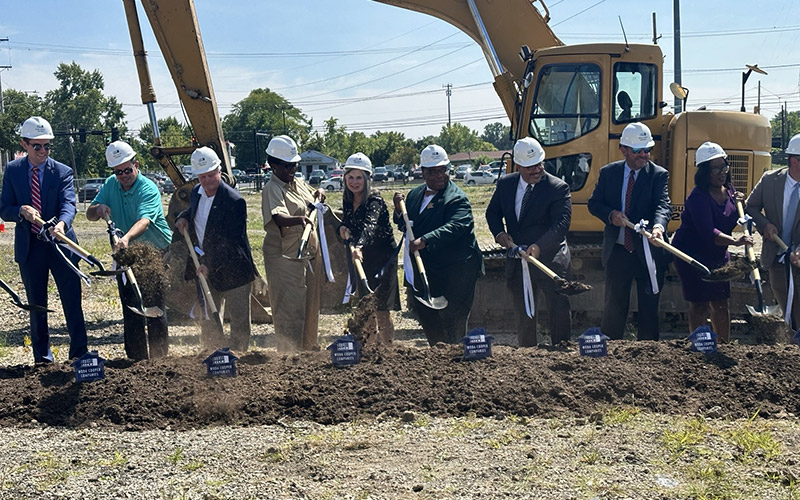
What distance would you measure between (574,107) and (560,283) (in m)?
2.70

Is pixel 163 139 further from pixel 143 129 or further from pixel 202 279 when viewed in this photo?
pixel 202 279

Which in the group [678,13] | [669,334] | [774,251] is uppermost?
[678,13]

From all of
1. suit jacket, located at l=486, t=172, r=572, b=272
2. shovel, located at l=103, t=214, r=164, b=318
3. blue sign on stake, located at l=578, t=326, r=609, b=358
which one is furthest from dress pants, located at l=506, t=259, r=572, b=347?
shovel, located at l=103, t=214, r=164, b=318

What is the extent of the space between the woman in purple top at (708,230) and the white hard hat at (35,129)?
531 cm

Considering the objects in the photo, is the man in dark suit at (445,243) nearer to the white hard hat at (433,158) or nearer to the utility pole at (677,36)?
the white hard hat at (433,158)

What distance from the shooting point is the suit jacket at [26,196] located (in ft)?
23.5

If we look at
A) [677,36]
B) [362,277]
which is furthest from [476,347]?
[677,36]

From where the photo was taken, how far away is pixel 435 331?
25.5 feet

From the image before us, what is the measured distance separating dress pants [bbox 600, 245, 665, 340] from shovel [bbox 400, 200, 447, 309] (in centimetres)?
142

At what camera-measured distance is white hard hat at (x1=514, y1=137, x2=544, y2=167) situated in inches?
290

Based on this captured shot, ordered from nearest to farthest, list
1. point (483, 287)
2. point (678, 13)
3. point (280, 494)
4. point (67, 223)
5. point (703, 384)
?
point (280, 494)
point (703, 384)
point (67, 223)
point (483, 287)
point (678, 13)

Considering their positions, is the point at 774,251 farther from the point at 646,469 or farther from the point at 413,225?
the point at 646,469

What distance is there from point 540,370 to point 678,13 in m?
27.9

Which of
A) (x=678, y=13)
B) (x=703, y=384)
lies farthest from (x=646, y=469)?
(x=678, y=13)
